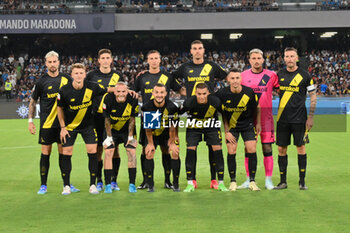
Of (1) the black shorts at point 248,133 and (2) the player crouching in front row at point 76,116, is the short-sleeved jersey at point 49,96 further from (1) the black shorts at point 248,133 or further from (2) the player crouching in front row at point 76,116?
(1) the black shorts at point 248,133

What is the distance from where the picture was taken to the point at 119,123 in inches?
331

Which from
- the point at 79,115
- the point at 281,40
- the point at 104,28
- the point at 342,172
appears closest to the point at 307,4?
the point at 281,40

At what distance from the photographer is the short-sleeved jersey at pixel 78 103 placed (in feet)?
26.7

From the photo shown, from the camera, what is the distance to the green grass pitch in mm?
5949

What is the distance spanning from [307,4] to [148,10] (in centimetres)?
1149

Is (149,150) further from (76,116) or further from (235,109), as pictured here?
(235,109)

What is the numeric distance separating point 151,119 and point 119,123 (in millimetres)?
543

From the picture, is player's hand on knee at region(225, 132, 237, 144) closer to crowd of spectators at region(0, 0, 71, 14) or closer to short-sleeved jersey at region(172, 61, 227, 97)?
short-sleeved jersey at region(172, 61, 227, 97)

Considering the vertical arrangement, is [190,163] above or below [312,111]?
below

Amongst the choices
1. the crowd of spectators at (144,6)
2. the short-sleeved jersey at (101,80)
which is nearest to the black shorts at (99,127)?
the short-sleeved jersey at (101,80)

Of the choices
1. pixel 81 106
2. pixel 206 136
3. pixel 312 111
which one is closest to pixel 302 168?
pixel 312 111

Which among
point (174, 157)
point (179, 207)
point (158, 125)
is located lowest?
point (179, 207)

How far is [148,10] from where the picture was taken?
122 feet

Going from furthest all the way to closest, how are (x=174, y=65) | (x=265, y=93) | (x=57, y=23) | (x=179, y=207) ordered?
1. (x=174, y=65)
2. (x=57, y=23)
3. (x=265, y=93)
4. (x=179, y=207)
